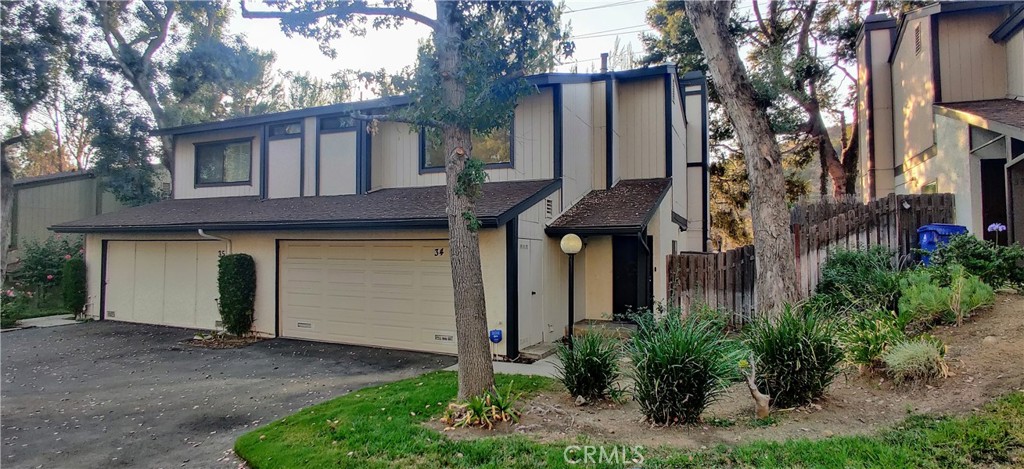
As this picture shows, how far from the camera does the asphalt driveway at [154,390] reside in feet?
15.4

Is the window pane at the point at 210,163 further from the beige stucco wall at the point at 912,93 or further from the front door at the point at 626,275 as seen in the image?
the beige stucco wall at the point at 912,93

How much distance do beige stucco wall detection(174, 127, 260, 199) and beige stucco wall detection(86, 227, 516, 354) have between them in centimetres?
191

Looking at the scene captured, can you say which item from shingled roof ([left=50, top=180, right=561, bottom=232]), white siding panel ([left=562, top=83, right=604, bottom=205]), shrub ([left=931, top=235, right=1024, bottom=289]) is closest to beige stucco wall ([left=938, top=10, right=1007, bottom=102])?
shrub ([left=931, top=235, right=1024, bottom=289])

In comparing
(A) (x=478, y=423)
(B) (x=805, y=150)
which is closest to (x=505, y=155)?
(A) (x=478, y=423)

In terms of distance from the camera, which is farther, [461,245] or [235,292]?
[235,292]

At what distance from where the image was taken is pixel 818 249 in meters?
7.80

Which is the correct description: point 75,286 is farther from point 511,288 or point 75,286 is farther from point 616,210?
point 616,210

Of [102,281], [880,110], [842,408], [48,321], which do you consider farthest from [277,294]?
[880,110]

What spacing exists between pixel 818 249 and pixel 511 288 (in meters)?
4.75

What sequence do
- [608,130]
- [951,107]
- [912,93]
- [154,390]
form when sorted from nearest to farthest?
[154,390] → [951,107] → [608,130] → [912,93]

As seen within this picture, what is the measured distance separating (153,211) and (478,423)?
1204 cm

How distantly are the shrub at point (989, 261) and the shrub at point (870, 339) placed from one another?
77.3 inches

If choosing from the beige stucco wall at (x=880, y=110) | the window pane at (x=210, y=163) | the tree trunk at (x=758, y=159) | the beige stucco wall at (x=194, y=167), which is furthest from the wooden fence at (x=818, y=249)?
the window pane at (x=210, y=163)

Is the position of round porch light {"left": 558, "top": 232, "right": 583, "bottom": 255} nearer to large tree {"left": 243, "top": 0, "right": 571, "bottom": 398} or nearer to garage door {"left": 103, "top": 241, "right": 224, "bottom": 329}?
large tree {"left": 243, "top": 0, "right": 571, "bottom": 398}
